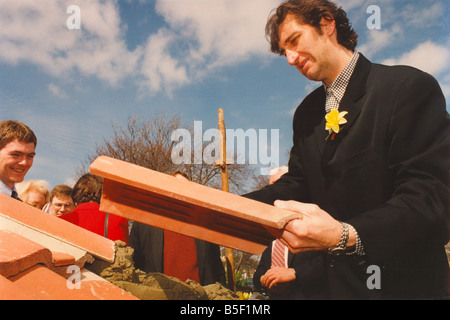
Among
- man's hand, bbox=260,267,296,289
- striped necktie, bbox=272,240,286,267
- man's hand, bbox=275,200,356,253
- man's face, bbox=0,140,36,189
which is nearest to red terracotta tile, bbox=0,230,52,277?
man's hand, bbox=275,200,356,253

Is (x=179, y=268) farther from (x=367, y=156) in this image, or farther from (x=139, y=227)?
(x=367, y=156)

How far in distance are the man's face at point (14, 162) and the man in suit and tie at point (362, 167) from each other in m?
2.24

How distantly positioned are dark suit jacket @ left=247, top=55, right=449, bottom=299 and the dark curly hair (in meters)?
0.35

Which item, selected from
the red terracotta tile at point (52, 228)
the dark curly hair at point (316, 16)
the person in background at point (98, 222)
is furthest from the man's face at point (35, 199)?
the dark curly hair at point (316, 16)

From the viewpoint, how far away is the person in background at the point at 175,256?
11.7 feet

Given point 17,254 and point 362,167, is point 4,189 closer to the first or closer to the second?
point 17,254

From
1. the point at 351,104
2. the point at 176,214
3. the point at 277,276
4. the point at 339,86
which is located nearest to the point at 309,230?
the point at 176,214

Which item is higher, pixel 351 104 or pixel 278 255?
pixel 351 104

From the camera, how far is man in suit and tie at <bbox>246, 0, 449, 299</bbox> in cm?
129

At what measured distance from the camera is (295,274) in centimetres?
313

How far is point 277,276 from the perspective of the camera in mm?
3248

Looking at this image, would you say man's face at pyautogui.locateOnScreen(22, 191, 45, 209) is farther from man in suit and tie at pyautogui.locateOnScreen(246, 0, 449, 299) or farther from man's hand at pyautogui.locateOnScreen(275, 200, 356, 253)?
man's hand at pyautogui.locateOnScreen(275, 200, 356, 253)

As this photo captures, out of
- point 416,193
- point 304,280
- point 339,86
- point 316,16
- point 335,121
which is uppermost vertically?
point 316,16

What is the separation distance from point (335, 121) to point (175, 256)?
A: 97.0 inches
